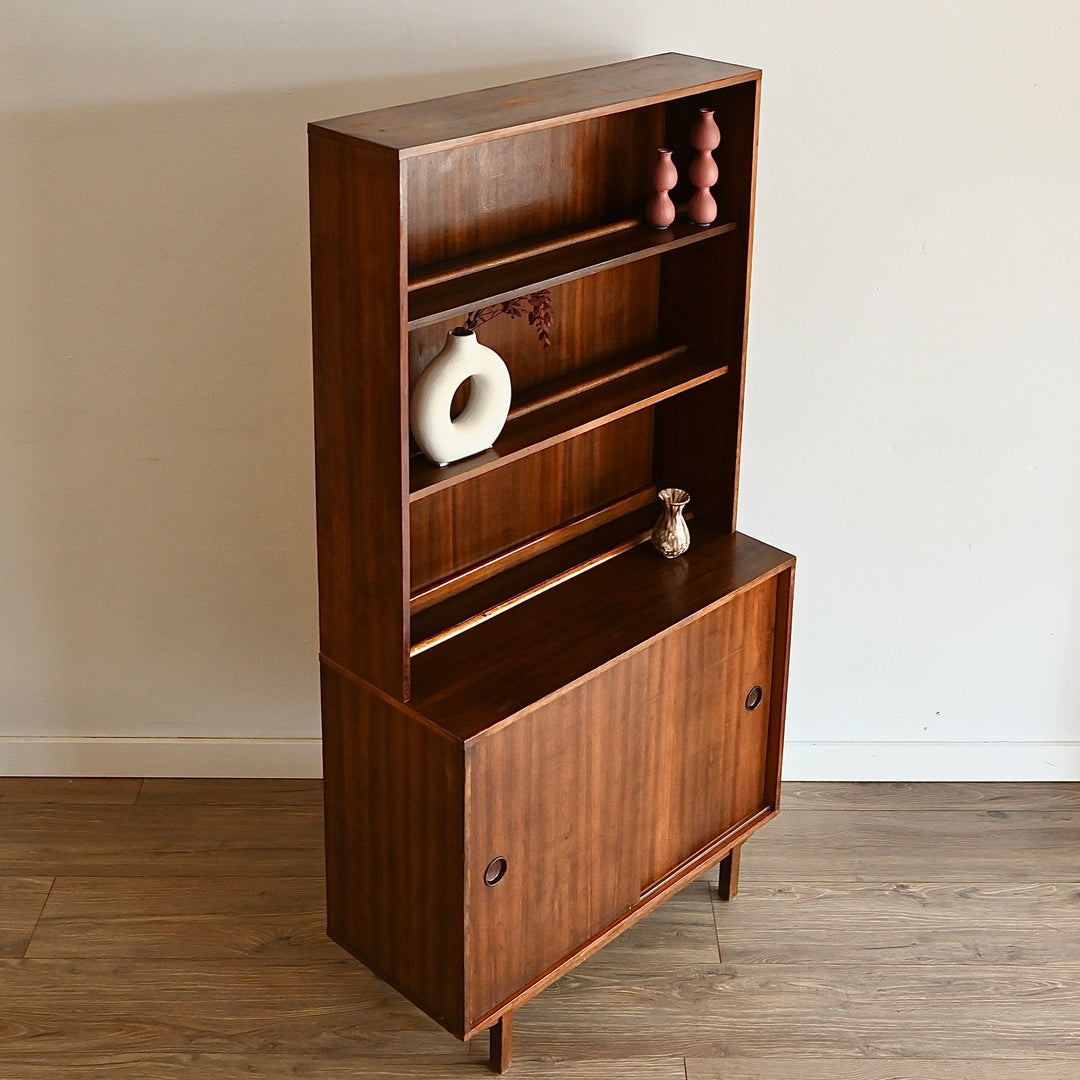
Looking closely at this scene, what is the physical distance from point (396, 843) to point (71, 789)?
3.45 ft

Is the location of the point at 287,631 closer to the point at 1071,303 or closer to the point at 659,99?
the point at 659,99

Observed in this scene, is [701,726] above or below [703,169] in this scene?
below

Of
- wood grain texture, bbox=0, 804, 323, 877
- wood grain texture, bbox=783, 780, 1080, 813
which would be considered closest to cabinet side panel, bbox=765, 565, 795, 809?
wood grain texture, bbox=783, 780, 1080, 813

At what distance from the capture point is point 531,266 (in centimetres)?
223

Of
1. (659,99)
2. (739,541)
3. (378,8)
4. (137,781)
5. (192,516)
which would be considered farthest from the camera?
(137,781)

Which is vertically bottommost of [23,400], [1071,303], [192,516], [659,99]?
[192,516]

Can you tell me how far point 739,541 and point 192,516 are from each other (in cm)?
105

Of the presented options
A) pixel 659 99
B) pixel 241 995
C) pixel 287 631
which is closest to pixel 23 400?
pixel 287 631

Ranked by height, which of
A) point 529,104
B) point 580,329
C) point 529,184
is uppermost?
point 529,104

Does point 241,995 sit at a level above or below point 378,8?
below

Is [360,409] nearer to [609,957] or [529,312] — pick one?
[529,312]

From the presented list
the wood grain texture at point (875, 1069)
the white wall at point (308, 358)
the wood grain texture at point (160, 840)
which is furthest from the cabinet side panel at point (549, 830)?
the white wall at point (308, 358)

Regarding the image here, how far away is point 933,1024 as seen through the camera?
2.56 metres

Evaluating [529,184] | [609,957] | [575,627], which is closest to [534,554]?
[575,627]
